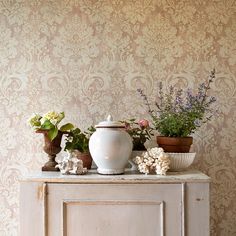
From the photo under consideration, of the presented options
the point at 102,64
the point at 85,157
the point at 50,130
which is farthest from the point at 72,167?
the point at 102,64

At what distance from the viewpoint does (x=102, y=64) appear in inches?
75.2

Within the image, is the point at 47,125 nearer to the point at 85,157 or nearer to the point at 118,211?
the point at 85,157

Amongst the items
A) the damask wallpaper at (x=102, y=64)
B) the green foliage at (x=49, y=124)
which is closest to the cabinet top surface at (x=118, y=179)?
the green foliage at (x=49, y=124)

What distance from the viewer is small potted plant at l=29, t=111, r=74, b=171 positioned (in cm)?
160

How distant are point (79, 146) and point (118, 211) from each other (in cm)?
39

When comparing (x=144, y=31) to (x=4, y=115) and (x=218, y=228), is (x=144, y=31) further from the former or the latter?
(x=218, y=228)

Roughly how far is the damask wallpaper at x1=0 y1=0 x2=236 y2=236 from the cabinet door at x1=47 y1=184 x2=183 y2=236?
20.7 inches

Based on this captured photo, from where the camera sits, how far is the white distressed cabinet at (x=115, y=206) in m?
1.41

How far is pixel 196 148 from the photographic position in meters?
1.88

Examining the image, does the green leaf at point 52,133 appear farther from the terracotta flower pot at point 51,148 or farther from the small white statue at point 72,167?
the small white statue at point 72,167

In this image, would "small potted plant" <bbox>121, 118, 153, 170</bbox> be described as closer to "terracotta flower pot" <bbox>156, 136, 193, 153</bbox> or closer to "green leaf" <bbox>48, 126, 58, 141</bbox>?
"terracotta flower pot" <bbox>156, 136, 193, 153</bbox>

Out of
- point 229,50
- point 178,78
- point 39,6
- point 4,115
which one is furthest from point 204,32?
point 4,115

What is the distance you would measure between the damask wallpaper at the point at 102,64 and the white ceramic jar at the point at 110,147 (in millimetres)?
407

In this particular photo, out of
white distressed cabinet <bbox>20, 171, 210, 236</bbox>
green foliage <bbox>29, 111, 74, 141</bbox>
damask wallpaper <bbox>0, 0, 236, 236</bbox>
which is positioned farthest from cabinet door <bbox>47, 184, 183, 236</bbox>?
damask wallpaper <bbox>0, 0, 236, 236</bbox>
